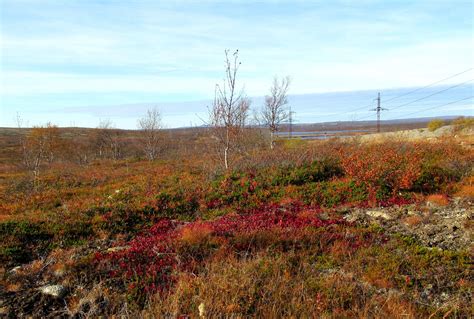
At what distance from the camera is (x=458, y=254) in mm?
5621

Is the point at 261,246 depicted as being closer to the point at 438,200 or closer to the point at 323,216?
the point at 323,216

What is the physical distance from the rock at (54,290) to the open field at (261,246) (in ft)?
0.06

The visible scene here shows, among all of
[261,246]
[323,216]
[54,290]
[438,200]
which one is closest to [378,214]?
[323,216]

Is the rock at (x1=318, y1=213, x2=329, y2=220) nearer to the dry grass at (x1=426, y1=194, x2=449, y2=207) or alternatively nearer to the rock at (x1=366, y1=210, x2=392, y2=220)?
the rock at (x1=366, y1=210, x2=392, y2=220)

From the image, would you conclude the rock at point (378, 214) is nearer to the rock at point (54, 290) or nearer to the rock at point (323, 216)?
the rock at point (323, 216)

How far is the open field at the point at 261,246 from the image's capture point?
4164mm

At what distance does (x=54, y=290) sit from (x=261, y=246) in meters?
3.66

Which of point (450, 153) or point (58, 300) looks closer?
point (58, 300)

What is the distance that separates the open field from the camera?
13.7 ft

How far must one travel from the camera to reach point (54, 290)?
4.60 meters

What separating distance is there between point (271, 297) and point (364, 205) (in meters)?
6.27

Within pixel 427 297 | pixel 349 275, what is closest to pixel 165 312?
pixel 349 275

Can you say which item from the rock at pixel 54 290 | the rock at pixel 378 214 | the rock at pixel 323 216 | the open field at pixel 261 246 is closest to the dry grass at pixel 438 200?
the open field at pixel 261 246

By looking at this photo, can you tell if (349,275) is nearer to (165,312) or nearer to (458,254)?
(458,254)
